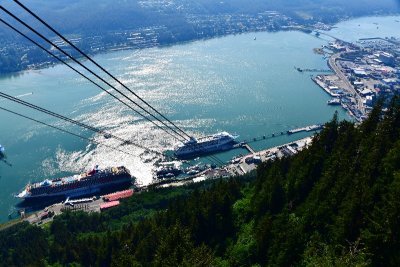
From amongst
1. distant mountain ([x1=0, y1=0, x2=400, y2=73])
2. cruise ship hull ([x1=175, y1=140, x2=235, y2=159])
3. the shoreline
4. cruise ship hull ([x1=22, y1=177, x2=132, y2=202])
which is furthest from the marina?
distant mountain ([x1=0, y1=0, x2=400, y2=73])

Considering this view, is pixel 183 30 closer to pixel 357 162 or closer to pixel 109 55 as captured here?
pixel 109 55

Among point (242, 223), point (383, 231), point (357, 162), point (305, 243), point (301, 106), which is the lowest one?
point (301, 106)

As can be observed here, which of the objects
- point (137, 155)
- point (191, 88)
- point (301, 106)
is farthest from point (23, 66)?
point (301, 106)

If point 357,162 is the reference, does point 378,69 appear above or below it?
below

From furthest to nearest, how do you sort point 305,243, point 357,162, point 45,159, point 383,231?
point 45,159
point 357,162
point 305,243
point 383,231

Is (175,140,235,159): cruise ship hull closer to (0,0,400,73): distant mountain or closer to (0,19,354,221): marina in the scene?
(0,19,354,221): marina

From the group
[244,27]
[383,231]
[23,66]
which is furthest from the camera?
[244,27]
